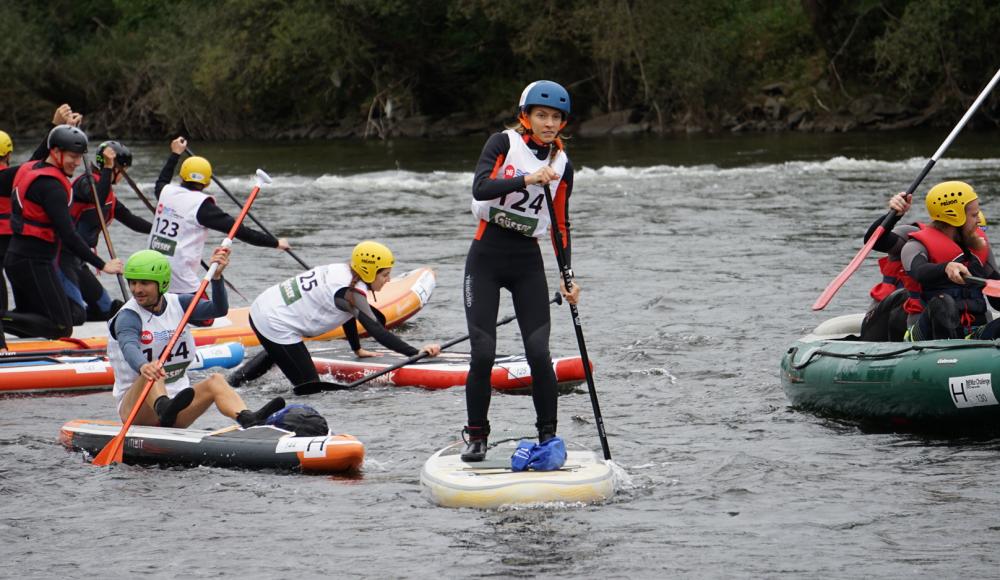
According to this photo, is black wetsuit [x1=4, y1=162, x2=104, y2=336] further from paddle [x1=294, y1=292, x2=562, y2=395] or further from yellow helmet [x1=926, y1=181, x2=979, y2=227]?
yellow helmet [x1=926, y1=181, x2=979, y2=227]

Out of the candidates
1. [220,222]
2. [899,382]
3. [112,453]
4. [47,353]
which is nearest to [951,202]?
[899,382]

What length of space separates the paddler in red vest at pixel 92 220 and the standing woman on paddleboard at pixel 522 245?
440cm

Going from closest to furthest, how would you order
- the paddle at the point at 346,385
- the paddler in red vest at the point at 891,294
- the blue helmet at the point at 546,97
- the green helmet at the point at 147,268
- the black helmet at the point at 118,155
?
the blue helmet at the point at 546,97
the green helmet at the point at 147,268
the paddler in red vest at the point at 891,294
the paddle at the point at 346,385
the black helmet at the point at 118,155

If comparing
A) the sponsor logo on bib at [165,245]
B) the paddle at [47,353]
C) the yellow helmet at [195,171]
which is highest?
the yellow helmet at [195,171]

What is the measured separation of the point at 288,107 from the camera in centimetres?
4344

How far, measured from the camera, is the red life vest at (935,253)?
25.3 feet

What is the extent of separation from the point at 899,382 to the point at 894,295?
873 millimetres

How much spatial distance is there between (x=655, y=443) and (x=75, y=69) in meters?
43.8

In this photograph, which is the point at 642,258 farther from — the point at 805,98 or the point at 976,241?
the point at 805,98

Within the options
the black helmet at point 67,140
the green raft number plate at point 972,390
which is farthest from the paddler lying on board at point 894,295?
the black helmet at point 67,140

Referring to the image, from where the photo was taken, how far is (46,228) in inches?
378

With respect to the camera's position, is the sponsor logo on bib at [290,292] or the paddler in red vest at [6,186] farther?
the paddler in red vest at [6,186]

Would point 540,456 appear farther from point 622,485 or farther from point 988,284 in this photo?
point 988,284

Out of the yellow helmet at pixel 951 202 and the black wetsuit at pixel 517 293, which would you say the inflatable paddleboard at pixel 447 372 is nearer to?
the yellow helmet at pixel 951 202
